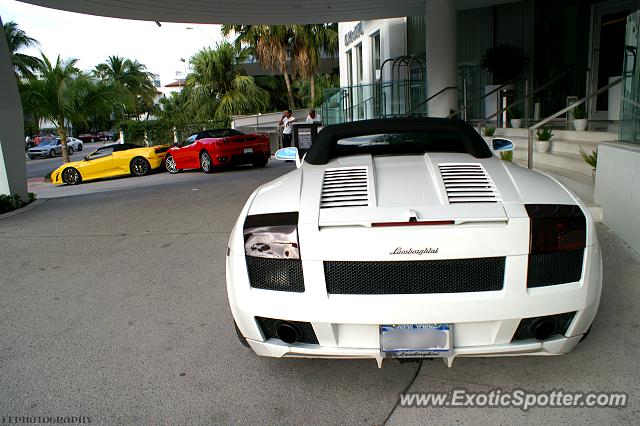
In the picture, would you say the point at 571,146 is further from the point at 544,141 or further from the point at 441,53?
the point at 441,53

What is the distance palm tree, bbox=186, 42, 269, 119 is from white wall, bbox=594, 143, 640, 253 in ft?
114

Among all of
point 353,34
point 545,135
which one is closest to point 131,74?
point 353,34

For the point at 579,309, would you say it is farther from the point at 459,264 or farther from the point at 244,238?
the point at 244,238

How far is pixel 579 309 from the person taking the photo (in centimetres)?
262

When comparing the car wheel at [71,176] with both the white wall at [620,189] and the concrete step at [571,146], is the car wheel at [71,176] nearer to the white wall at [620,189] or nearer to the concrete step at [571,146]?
the concrete step at [571,146]

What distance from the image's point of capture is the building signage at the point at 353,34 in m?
24.3

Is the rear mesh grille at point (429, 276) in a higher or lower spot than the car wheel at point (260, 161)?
higher

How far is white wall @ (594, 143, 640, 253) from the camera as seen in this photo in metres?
5.15

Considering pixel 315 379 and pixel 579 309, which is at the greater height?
pixel 579 309

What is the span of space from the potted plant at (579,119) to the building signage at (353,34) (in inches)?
622

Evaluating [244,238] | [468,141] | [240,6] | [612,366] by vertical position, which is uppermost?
[240,6]

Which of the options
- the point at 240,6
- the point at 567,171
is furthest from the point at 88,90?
the point at 567,171

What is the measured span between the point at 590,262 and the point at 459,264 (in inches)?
27.6

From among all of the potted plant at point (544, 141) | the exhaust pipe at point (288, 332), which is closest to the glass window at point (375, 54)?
the potted plant at point (544, 141)
